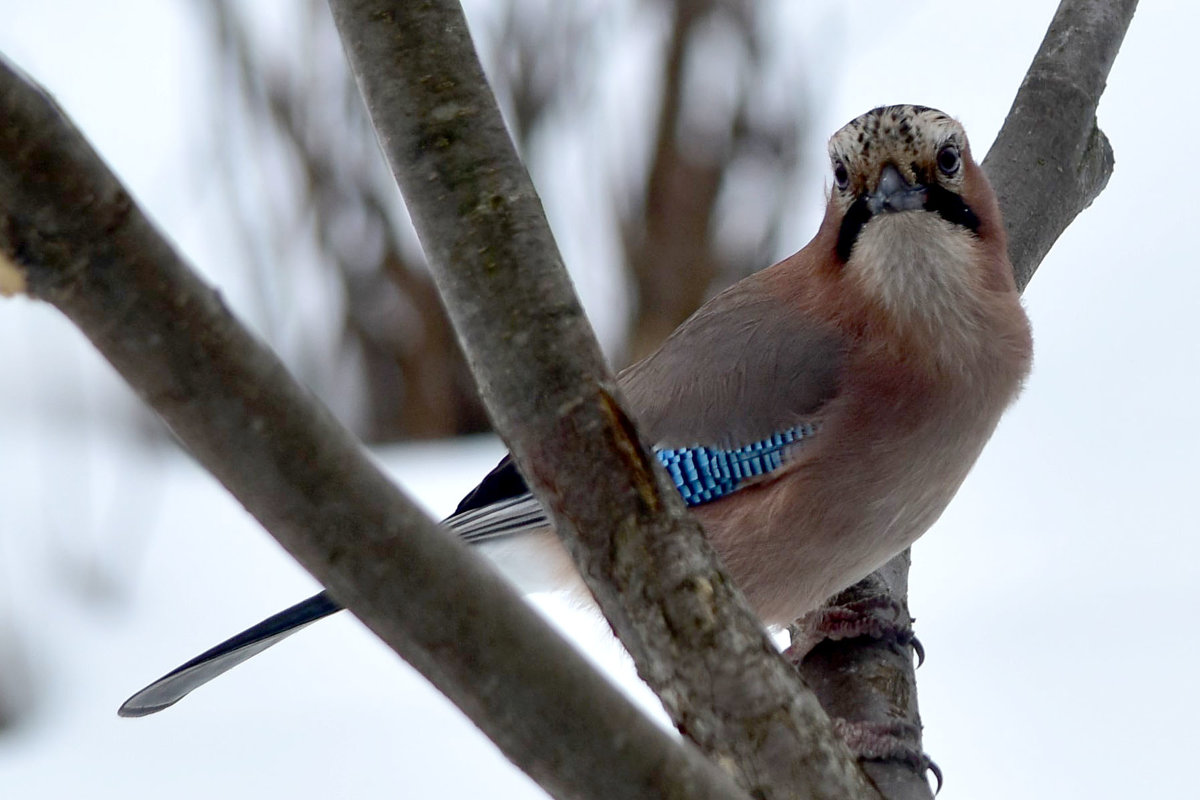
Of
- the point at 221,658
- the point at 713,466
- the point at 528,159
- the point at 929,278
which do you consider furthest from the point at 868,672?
the point at 528,159

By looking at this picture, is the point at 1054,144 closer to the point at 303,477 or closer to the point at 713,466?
the point at 713,466

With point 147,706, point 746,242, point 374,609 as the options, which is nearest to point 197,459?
point 374,609

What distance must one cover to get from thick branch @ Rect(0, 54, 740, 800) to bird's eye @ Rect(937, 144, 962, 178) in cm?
70

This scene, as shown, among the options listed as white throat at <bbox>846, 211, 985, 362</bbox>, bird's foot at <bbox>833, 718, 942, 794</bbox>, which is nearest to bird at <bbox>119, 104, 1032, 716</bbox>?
white throat at <bbox>846, 211, 985, 362</bbox>

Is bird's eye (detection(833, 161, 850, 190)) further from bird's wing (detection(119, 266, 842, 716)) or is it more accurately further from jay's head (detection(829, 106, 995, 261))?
bird's wing (detection(119, 266, 842, 716))

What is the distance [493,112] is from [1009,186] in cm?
92

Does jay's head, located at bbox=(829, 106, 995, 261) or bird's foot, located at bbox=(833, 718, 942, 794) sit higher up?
jay's head, located at bbox=(829, 106, 995, 261)

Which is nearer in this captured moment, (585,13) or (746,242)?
(585,13)

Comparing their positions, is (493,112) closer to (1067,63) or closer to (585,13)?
(1067,63)

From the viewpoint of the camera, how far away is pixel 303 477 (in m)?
0.48

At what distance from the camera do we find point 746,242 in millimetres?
2842

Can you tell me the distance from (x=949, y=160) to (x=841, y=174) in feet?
0.29

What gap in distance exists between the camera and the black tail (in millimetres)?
1142

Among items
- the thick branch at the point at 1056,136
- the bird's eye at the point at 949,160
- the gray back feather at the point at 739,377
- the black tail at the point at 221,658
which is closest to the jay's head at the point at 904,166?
the bird's eye at the point at 949,160
